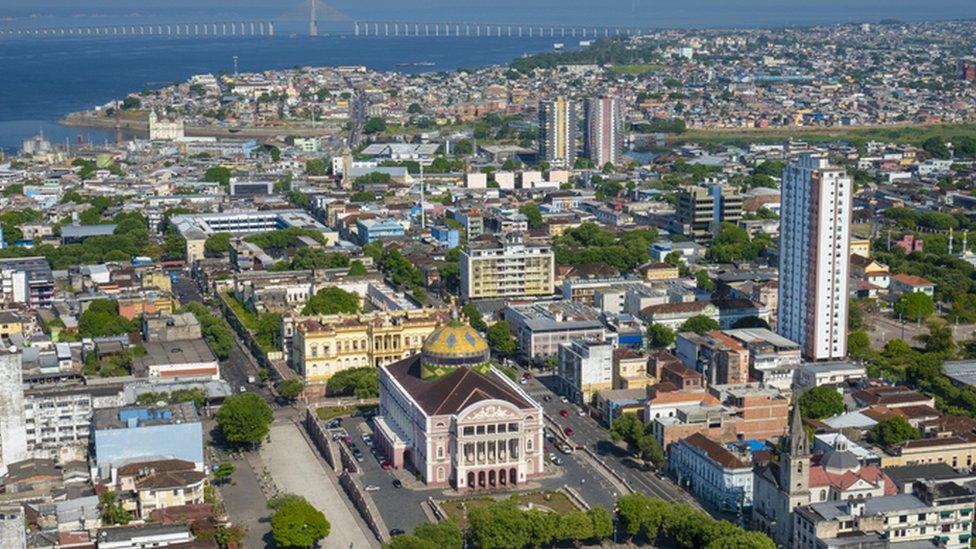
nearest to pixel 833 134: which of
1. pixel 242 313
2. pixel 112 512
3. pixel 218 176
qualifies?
pixel 218 176

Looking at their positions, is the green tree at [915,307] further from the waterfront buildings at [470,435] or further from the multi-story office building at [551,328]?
the waterfront buildings at [470,435]

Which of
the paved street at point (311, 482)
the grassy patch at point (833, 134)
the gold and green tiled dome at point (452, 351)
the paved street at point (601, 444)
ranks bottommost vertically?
the paved street at point (601, 444)

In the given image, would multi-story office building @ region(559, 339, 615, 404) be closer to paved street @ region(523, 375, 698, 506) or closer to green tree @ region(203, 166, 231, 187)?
paved street @ region(523, 375, 698, 506)

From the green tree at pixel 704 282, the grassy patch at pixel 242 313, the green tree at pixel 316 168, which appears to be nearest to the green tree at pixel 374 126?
the green tree at pixel 316 168

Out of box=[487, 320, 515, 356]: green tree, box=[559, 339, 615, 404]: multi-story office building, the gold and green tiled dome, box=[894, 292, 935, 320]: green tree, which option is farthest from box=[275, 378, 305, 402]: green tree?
box=[894, 292, 935, 320]: green tree

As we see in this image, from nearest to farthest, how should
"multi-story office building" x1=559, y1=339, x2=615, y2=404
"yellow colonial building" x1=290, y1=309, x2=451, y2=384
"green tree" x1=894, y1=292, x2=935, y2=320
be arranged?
"multi-story office building" x1=559, y1=339, x2=615, y2=404 → "yellow colonial building" x1=290, y1=309, x2=451, y2=384 → "green tree" x1=894, y1=292, x2=935, y2=320

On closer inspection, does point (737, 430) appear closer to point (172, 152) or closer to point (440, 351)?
point (440, 351)
